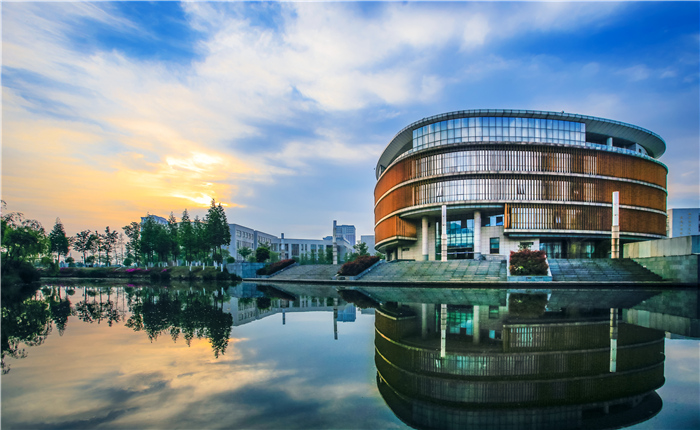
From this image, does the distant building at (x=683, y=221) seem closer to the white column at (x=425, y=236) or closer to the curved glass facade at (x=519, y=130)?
the curved glass facade at (x=519, y=130)

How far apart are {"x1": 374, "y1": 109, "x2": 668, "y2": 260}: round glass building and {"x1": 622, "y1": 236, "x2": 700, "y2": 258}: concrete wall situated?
9.34 meters

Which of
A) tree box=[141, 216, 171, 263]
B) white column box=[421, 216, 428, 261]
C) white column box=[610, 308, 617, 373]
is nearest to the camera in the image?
white column box=[610, 308, 617, 373]

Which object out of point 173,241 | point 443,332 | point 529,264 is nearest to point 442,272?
point 529,264

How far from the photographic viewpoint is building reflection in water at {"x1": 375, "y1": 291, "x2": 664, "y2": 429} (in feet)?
14.3

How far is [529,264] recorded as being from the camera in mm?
29031

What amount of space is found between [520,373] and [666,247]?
31.2 metres

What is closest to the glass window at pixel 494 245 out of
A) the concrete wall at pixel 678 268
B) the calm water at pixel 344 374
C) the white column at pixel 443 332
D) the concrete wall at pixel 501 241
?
the concrete wall at pixel 501 241

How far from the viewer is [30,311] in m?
14.9

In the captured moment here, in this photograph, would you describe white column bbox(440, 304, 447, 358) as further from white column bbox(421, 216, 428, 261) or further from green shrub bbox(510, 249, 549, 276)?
white column bbox(421, 216, 428, 261)

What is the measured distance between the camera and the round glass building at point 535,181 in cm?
4209

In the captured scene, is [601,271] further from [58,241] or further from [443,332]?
[58,241]

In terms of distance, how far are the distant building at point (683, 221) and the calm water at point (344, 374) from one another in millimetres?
73774

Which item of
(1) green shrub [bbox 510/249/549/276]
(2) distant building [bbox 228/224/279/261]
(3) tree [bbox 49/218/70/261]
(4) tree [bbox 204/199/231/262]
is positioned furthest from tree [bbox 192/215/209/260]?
(1) green shrub [bbox 510/249/549/276]

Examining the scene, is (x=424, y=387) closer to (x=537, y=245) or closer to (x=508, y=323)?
(x=508, y=323)
